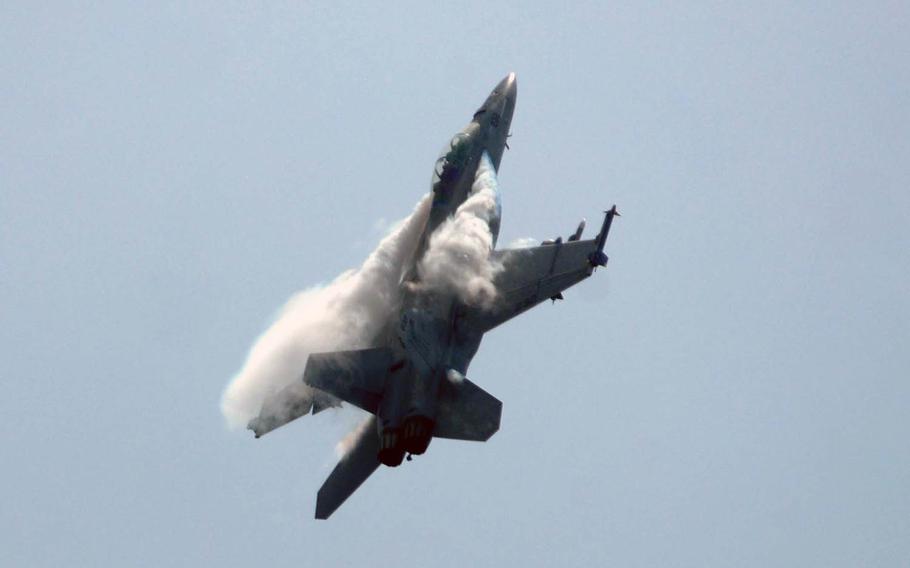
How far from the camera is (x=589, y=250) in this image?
39.8 m

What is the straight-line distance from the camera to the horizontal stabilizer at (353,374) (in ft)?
109

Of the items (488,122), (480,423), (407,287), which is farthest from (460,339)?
(488,122)

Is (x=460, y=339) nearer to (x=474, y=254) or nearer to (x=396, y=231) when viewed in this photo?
(x=474, y=254)

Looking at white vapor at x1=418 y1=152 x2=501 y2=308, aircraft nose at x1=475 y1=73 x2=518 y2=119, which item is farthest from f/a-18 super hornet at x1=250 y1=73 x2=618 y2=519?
aircraft nose at x1=475 y1=73 x2=518 y2=119

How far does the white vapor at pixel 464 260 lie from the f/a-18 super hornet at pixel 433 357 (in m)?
0.21

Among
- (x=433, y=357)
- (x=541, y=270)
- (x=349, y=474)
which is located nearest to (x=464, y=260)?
(x=541, y=270)

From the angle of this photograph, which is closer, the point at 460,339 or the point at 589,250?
the point at 460,339

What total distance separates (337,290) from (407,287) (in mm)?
3126

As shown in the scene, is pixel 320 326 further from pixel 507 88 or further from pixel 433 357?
pixel 507 88

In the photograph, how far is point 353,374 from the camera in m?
34.1

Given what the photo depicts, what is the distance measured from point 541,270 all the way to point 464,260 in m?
2.83

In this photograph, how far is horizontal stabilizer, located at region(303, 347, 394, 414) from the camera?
109 feet

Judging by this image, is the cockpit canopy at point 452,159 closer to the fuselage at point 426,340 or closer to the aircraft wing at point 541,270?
the fuselage at point 426,340

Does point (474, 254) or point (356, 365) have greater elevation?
point (474, 254)
